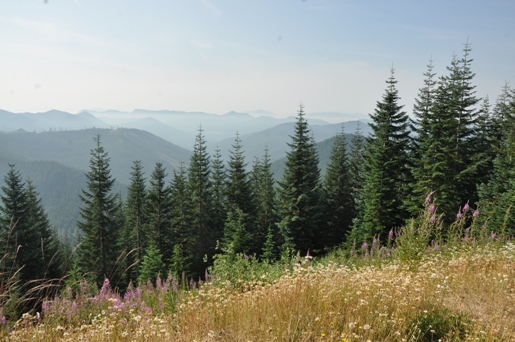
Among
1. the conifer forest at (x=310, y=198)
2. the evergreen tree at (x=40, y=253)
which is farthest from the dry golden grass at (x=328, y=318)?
the evergreen tree at (x=40, y=253)

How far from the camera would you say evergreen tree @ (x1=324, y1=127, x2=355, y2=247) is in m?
36.1

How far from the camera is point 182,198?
3675 centimetres

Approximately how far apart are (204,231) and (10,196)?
67.0 feet

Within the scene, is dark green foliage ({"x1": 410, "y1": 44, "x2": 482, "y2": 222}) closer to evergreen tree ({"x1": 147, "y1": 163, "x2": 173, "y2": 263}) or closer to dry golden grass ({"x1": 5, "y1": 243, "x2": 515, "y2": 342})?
dry golden grass ({"x1": 5, "y1": 243, "x2": 515, "y2": 342})

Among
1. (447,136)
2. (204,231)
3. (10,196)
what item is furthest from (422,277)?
(10,196)

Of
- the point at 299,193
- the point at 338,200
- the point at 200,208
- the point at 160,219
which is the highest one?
the point at 299,193

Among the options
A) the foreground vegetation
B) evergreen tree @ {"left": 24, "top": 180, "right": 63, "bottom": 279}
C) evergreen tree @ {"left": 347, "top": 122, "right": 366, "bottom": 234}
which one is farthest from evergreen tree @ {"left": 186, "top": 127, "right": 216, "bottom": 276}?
the foreground vegetation

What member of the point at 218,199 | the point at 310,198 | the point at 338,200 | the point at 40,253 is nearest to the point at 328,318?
the point at 310,198

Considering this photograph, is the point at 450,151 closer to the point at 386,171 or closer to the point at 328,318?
the point at 386,171

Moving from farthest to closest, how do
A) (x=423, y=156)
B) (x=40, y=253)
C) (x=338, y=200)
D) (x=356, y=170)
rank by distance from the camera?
(x=356, y=170) → (x=338, y=200) → (x=40, y=253) → (x=423, y=156)

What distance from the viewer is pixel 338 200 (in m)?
37.6

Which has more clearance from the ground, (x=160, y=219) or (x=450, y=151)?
(x=450, y=151)

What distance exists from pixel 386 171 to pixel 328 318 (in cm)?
2374

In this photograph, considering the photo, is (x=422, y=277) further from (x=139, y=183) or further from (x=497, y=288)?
(x=139, y=183)
